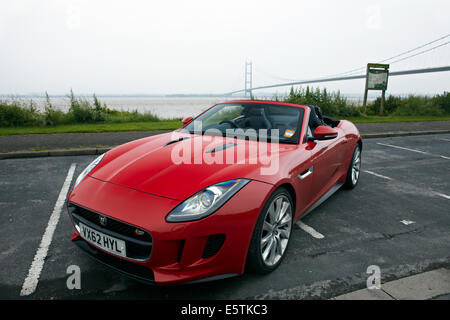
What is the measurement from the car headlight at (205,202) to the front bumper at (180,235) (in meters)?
0.03

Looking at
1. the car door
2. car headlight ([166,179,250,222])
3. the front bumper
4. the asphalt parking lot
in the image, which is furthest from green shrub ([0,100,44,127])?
car headlight ([166,179,250,222])

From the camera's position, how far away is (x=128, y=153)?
114 inches

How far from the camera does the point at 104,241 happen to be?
6.86ft

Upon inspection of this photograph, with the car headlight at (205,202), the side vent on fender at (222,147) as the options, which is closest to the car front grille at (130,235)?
the car headlight at (205,202)

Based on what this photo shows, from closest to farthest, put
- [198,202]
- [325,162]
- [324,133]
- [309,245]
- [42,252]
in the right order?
[198,202]
[42,252]
[309,245]
[324,133]
[325,162]

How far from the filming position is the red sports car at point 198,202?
1966mm

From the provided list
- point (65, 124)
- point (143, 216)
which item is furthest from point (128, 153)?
point (65, 124)

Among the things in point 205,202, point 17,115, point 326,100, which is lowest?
point 205,202

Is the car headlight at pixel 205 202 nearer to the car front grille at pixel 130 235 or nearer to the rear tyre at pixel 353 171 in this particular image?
the car front grille at pixel 130 235

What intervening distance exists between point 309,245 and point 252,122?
142cm

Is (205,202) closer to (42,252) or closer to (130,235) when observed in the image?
(130,235)

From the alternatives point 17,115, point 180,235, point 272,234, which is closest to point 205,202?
point 180,235

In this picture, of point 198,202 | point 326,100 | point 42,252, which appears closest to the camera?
point 198,202

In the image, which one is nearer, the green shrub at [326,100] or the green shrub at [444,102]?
the green shrub at [326,100]
